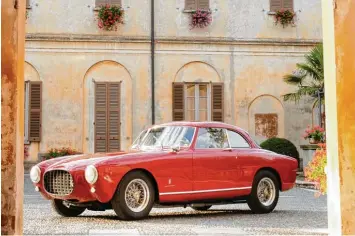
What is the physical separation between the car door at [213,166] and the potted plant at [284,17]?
44.9 ft

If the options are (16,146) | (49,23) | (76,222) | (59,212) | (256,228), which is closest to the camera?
(16,146)

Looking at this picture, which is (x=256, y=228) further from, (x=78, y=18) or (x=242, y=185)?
(x=78, y=18)

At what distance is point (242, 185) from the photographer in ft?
36.6

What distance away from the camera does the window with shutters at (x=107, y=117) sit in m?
23.0

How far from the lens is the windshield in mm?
10867

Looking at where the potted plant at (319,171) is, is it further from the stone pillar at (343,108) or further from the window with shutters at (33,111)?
the window with shutters at (33,111)

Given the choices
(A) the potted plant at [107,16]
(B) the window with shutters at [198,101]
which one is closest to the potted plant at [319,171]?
(B) the window with shutters at [198,101]

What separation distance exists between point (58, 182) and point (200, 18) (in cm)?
1486

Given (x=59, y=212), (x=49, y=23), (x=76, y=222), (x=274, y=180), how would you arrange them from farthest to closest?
(x=49, y=23) → (x=274, y=180) → (x=59, y=212) → (x=76, y=222)

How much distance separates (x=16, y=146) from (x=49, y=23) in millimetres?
18581

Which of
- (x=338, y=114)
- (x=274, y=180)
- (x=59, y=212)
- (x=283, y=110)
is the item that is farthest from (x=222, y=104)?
(x=338, y=114)

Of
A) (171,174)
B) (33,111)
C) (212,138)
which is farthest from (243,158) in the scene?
(33,111)

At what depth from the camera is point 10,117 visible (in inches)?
211

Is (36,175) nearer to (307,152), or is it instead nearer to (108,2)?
(307,152)
